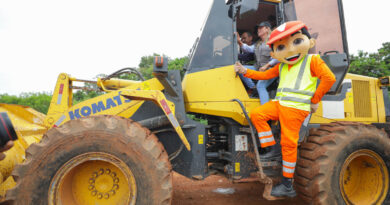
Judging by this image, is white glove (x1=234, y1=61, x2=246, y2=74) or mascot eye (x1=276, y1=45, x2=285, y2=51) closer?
mascot eye (x1=276, y1=45, x2=285, y2=51)

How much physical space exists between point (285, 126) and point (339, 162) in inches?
33.0

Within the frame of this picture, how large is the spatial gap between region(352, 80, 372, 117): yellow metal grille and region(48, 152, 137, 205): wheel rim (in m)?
3.67

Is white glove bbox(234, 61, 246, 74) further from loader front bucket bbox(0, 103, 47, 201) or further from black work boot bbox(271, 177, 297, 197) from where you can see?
loader front bucket bbox(0, 103, 47, 201)

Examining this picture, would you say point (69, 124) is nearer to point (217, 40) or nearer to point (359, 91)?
point (217, 40)

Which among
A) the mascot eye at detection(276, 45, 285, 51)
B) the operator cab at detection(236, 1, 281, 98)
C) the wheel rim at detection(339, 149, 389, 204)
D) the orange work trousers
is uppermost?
the operator cab at detection(236, 1, 281, 98)

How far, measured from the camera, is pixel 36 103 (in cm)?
1564

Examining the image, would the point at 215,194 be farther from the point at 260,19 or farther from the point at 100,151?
the point at 260,19

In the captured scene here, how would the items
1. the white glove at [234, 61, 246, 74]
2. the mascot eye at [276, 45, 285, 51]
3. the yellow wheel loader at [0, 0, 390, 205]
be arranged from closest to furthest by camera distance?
the yellow wheel loader at [0, 0, 390, 205] < the mascot eye at [276, 45, 285, 51] < the white glove at [234, 61, 246, 74]

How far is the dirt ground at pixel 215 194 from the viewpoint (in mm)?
3752

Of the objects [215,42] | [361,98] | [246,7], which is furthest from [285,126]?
[361,98]

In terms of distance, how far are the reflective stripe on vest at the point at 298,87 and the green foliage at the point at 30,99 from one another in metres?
16.9

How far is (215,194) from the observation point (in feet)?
13.6

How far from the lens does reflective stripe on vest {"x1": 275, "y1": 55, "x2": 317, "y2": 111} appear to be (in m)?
2.73

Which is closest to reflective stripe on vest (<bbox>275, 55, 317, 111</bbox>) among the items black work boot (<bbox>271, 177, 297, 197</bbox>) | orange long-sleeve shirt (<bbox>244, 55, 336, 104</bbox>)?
orange long-sleeve shirt (<bbox>244, 55, 336, 104</bbox>)
